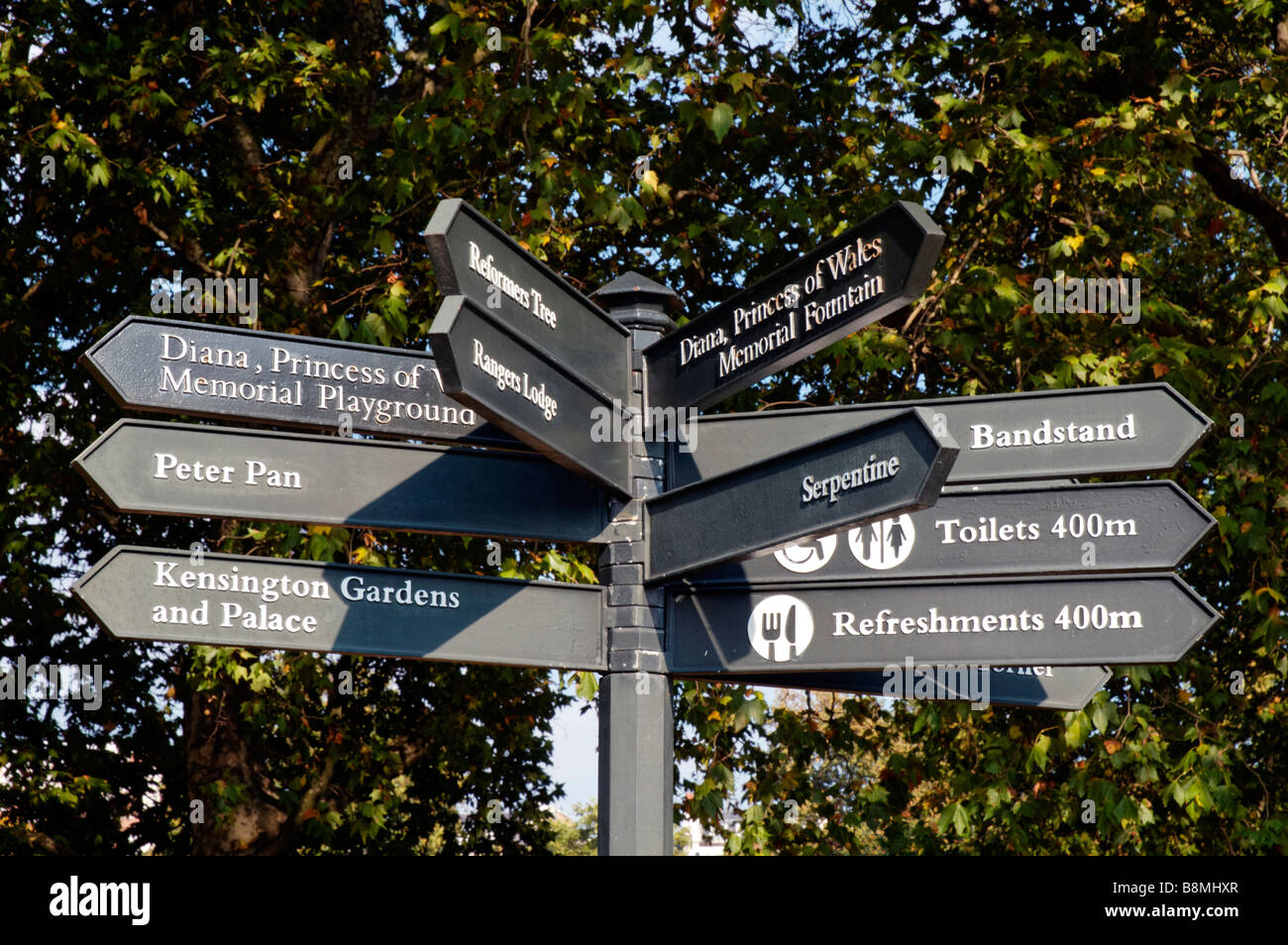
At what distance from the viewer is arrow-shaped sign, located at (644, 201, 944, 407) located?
3.17 m

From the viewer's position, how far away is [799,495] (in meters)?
3.28

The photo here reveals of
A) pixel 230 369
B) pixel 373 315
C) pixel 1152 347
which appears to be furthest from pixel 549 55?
pixel 230 369

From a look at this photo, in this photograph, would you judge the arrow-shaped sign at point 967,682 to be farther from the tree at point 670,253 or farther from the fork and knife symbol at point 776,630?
the tree at point 670,253

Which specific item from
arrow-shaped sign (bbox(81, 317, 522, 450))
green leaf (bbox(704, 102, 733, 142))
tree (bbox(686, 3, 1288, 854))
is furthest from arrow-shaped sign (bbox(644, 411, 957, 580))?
green leaf (bbox(704, 102, 733, 142))

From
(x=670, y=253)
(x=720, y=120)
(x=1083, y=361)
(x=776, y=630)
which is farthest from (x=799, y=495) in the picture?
(x=670, y=253)

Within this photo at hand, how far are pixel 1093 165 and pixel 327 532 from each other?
443 cm

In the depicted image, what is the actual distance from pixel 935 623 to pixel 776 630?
39cm

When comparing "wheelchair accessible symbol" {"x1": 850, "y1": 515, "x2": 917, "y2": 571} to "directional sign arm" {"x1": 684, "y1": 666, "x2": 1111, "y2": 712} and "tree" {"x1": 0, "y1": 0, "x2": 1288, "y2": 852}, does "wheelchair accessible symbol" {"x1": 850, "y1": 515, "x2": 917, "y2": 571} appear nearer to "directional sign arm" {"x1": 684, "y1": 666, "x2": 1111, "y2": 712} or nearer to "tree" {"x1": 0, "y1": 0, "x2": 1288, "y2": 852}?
"directional sign arm" {"x1": 684, "y1": 666, "x2": 1111, "y2": 712}

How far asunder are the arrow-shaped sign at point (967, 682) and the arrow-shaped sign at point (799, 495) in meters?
0.38

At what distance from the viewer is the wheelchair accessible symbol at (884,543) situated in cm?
Answer: 372

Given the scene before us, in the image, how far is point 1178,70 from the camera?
7590 millimetres

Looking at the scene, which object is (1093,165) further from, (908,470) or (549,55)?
(908,470)

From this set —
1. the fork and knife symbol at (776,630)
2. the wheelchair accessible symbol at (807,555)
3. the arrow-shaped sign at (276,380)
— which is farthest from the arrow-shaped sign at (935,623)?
→ the arrow-shaped sign at (276,380)
